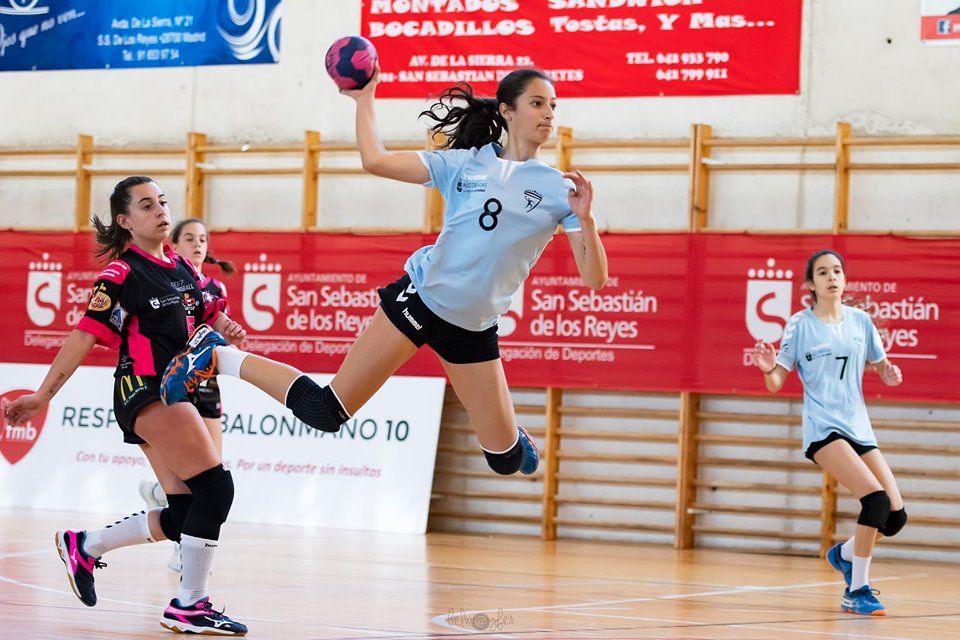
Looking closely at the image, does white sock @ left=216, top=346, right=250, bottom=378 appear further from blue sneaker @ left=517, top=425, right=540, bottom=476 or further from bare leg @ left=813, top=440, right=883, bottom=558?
bare leg @ left=813, top=440, right=883, bottom=558

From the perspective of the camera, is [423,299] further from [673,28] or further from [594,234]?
[673,28]

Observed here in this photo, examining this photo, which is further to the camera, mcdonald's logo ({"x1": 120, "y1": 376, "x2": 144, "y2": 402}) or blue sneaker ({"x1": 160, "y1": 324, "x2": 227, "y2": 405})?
mcdonald's logo ({"x1": 120, "y1": 376, "x2": 144, "y2": 402})

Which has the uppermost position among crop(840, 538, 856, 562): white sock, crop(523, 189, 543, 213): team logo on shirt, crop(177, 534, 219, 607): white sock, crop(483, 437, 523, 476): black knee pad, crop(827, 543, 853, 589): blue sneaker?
crop(523, 189, 543, 213): team logo on shirt

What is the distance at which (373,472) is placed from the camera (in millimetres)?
10867

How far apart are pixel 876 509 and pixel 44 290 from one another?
319 inches

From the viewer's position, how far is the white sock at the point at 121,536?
511 cm

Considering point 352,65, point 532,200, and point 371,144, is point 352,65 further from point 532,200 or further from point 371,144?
point 532,200

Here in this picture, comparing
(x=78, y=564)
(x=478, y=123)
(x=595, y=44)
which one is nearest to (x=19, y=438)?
(x=595, y=44)

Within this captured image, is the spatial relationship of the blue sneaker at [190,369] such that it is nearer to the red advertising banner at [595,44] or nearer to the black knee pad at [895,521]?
the black knee pad at [895,521]

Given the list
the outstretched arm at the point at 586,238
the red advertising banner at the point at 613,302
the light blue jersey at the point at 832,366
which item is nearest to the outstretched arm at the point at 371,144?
the outstretched arm at the point at 586,238

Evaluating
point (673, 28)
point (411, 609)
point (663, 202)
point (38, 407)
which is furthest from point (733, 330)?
point (38, 407)

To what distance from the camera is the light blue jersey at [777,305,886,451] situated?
668 centimetres

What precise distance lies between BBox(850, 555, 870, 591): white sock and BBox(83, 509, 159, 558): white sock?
331 centimetres

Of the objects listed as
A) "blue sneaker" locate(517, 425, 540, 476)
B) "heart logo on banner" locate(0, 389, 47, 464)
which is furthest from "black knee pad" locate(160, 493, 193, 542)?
"heart logo on banner" locate(0, 389, 47, 464)
